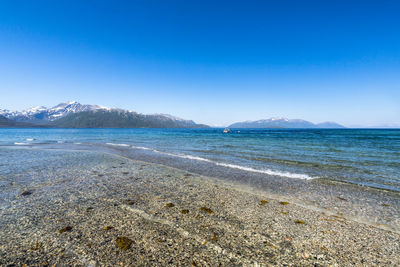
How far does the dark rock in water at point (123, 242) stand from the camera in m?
4.79

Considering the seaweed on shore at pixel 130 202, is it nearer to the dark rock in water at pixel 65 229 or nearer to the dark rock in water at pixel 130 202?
the dark rock in water at pixel 130 202

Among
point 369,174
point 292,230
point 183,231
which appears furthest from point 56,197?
point 369,174

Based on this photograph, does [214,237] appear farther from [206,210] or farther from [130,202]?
[130,202]

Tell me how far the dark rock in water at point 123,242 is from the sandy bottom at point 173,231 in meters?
0.03

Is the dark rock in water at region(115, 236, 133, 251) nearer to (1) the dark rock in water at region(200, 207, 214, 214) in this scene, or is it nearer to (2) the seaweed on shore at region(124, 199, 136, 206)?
(2) the seaweed on shore at region(124, 199, 136, 206)

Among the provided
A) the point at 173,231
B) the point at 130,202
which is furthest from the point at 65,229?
the point at 173,231

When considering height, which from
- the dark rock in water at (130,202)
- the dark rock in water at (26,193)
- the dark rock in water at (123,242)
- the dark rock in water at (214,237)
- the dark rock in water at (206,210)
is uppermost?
the dark rock in water at (123,242)

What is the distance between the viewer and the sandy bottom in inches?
177

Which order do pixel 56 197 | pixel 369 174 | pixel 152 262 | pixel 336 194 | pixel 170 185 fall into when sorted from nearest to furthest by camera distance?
pixel 152 262, pixel 56 197, pixel 336 194, pixel 170 185, pixel 369 174

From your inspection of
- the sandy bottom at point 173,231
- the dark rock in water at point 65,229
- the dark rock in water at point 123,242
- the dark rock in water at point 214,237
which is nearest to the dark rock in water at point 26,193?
the sandy bottom at point 173,231

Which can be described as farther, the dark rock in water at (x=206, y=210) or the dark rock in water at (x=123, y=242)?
the dark rock in water at (x=206, y=210)

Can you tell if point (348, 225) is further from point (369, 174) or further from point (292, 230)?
point (369, 174)

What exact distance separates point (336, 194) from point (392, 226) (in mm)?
3305

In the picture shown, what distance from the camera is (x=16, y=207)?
7062 mm
